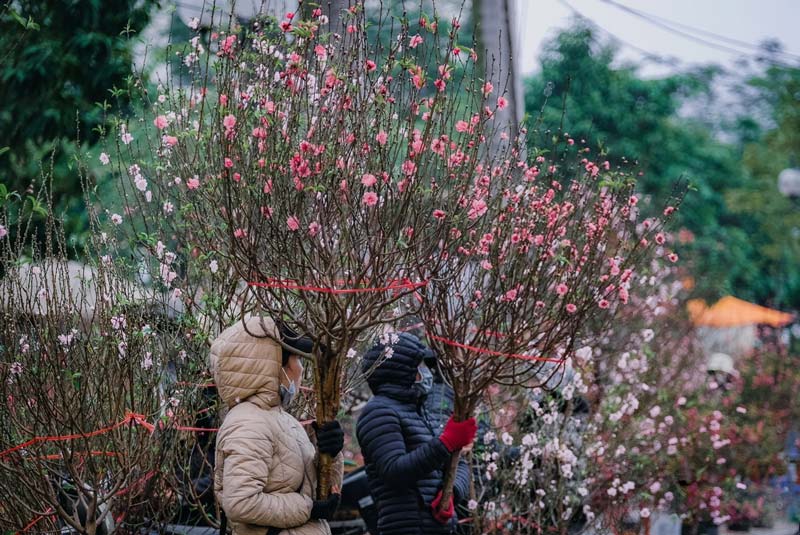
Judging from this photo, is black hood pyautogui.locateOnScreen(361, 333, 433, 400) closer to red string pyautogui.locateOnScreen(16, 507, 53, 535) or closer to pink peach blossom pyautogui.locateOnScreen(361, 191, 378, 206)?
pink peach blossom pyautogui.locateOnScreen(361, 191, 378, 206)

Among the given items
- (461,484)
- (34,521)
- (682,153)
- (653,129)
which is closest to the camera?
(34,521)

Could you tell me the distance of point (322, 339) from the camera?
5117 millimetres

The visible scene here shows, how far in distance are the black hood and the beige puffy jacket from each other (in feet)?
3.60

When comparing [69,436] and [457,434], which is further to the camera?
[457,434]

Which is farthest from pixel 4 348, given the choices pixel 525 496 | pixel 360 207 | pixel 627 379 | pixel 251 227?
pixel 627 379

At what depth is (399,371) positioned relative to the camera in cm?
609

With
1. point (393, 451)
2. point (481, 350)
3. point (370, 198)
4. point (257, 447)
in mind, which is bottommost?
point (393, 451)

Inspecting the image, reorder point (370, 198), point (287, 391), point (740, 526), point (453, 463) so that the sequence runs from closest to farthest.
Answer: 1. point (370, 198)
2. point (287, 391)
3. point (453, 463)
4. point (740, 526)

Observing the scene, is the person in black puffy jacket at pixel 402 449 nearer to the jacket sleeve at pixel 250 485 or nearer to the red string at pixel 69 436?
the jacket sleeve at pixel 250 485

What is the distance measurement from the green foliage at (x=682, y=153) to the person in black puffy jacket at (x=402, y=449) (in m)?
29.3

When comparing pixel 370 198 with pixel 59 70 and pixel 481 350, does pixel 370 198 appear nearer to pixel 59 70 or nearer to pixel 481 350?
pixel 481 350

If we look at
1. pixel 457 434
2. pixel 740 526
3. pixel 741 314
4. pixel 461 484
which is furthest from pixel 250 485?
pixel 741 314

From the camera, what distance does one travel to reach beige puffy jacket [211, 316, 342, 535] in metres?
4.73

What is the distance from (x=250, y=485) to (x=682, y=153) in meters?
39.5
